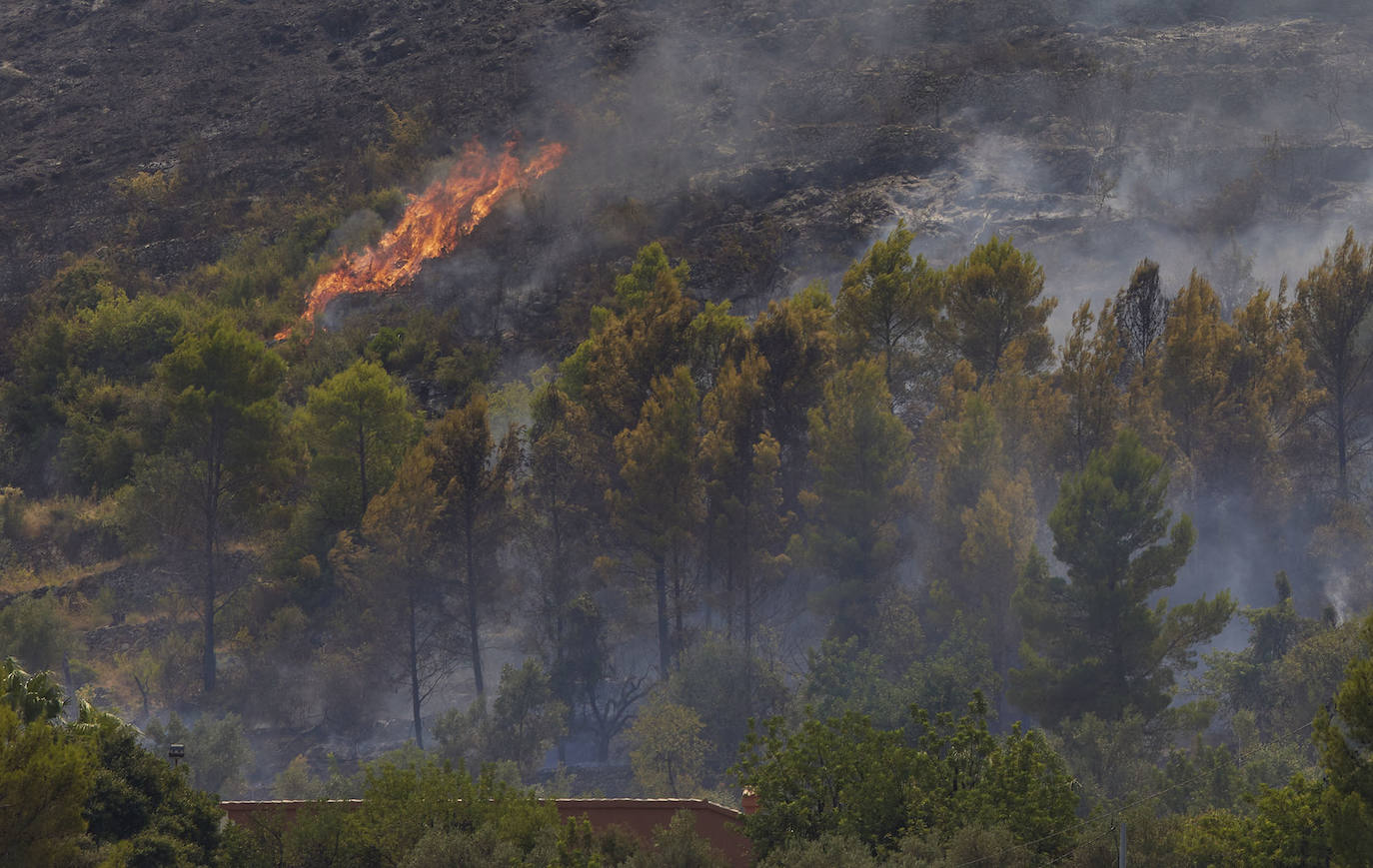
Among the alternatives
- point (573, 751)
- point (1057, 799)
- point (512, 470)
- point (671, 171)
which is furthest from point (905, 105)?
point (1057, 799)

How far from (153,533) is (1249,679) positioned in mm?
39712

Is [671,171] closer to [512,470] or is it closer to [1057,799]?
[512,470]

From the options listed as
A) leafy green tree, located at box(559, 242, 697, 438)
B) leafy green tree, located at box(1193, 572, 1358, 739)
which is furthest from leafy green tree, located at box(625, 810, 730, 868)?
leafy green tree, located at box(559, 242, 697, 438)

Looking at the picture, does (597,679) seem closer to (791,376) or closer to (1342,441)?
(791,376)

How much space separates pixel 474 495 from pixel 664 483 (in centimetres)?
707

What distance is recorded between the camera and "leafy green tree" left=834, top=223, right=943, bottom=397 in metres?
59.9

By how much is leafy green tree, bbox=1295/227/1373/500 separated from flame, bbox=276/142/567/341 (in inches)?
1631

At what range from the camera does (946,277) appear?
2384 inches

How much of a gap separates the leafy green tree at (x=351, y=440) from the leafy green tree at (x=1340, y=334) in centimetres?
3491

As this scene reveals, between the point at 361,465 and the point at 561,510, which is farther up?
the point at 361,465

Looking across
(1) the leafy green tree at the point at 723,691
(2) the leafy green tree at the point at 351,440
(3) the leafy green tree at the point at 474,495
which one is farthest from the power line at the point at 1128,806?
(2) the leafy green tree at the point at 351,440

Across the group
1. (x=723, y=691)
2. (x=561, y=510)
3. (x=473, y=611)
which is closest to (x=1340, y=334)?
(x=723, y=691)

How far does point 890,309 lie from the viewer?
5994 centimetres

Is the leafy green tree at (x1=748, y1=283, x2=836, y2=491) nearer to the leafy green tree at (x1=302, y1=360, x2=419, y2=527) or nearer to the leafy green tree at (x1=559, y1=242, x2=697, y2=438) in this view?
the leafy green tree at (x1=559, y1=242, x2=697, y2=438)
